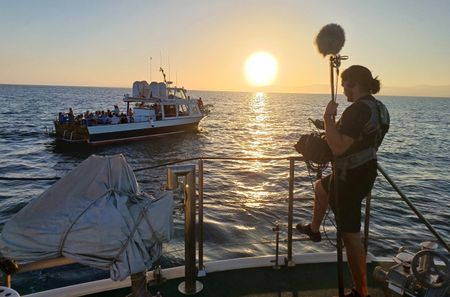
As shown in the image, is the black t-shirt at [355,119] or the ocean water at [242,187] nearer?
the black t-shirt at [355,119]

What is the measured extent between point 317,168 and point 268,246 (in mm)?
8234

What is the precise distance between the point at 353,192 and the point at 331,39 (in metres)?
1.21

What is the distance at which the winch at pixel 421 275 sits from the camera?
9.46 ft

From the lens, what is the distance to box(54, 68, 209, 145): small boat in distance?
3259 cm

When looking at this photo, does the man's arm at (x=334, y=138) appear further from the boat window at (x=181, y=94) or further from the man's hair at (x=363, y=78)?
the boat window at (x=181, y=94)

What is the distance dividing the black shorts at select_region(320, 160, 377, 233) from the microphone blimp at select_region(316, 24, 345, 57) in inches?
36.5

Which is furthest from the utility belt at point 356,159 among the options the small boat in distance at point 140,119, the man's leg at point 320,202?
the small boat in distance at point 140,119

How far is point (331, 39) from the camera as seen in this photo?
3064mm

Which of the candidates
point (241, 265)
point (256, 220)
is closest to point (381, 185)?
point (256, 220)

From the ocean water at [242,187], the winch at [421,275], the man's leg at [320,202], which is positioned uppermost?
the man's leg at [320,202]

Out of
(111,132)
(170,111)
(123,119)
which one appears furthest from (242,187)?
(170,111)

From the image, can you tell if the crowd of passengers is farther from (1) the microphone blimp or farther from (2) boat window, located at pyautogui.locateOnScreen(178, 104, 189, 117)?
(1) the microphone blimp

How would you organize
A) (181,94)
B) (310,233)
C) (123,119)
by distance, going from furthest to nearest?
(181,94) → (123,119) → (310,233)

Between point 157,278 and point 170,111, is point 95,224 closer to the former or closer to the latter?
point 157,278
